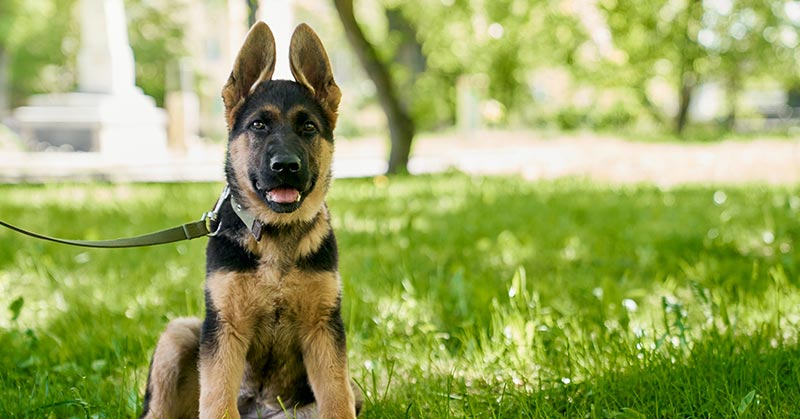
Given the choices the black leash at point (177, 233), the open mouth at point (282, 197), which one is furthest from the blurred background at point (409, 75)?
the open mouth at point (282, 197)

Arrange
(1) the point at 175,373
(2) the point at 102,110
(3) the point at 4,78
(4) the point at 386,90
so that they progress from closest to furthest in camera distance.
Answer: (1) the point at 175,373
(4) the point at 386,90
(2) the point at 102,110
(3) the point at 4,78

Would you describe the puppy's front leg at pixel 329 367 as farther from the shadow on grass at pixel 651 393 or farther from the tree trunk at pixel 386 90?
the tree trunk at pixel 386 90

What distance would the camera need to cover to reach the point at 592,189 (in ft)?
36.6

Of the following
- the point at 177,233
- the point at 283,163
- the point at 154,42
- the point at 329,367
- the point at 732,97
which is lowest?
the point at 329,367

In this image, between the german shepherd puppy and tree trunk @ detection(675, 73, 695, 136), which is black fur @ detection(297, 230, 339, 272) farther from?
tree trunk @ detection(675, 73, 695, 136)

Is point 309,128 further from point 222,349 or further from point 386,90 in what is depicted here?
point 386,90

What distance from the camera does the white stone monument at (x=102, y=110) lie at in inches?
740

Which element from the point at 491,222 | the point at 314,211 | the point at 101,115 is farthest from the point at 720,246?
the point at 101,115

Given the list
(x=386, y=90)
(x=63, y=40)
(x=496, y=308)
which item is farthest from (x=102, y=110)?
(x=63, y=40)

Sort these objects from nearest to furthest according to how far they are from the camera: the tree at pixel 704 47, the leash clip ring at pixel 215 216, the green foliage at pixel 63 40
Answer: the leash clip ring at pixel 215 216
the tree at pixel 704 47
the green foliage at pixel 63 40

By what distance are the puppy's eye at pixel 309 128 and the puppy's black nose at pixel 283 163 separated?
261mm

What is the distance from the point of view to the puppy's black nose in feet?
9.32

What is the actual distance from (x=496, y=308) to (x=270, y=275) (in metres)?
1.77

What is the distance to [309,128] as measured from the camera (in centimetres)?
312
